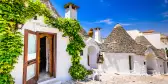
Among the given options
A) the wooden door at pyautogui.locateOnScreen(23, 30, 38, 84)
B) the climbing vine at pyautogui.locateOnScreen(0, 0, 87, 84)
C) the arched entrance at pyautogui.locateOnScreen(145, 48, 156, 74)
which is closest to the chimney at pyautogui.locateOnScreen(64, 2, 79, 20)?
the climbing vine at pyautogui.locateOnScreen(0, 0, 87, 84)

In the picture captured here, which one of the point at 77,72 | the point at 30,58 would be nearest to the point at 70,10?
the point at 77,72

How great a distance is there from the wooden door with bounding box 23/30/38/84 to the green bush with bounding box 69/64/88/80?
8.99 feet

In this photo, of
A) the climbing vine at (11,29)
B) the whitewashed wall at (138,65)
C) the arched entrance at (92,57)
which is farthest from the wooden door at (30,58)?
the whitewashed wall at (138,65)

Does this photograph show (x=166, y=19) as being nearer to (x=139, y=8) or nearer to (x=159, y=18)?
(x=159, y=18)

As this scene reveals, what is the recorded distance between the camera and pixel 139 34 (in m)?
26.2

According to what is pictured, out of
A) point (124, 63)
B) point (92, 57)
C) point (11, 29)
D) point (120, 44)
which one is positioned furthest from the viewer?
point (92, 57)

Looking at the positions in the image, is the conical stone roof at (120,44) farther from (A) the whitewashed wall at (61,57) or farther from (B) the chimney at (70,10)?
(A) the whitewashed wall at (61,57)

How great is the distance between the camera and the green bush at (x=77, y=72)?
1051cm

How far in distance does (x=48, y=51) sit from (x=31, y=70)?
2.61 m

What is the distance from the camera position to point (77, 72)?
1062cm

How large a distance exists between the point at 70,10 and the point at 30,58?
5.64 m

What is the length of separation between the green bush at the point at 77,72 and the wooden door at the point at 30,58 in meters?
2.74

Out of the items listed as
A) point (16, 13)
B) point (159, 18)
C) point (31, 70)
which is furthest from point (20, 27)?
point (159, 18)

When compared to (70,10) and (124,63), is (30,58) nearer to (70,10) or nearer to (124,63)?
Result: (70,10)
